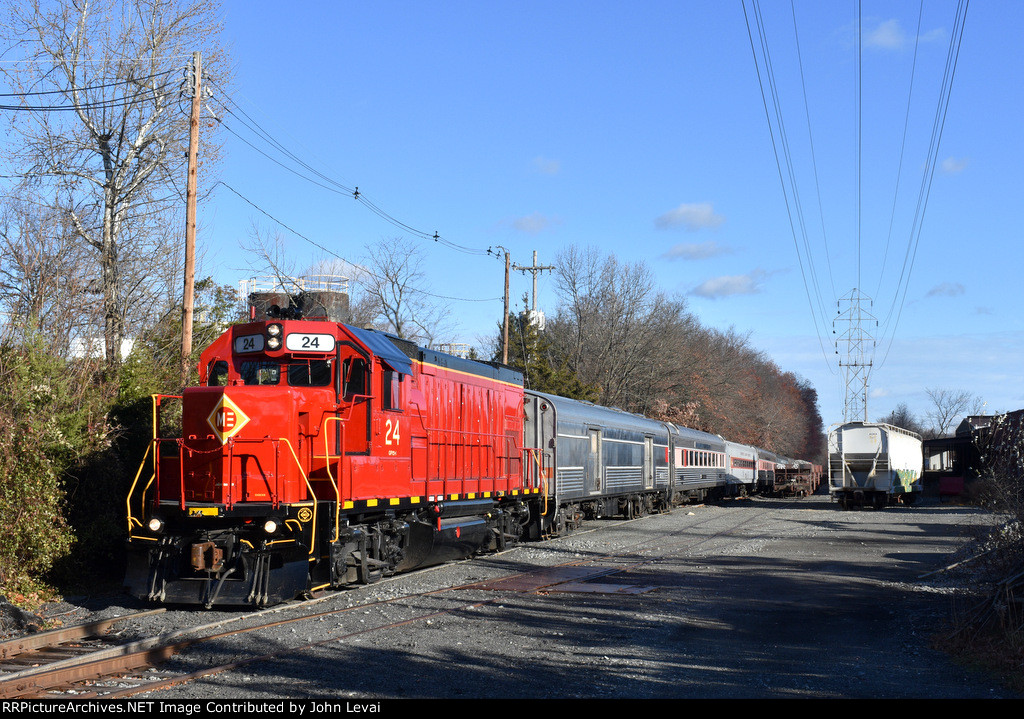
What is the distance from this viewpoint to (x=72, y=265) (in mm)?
17312

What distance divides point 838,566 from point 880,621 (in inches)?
242

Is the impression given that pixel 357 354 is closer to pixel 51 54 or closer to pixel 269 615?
pixel 269 615

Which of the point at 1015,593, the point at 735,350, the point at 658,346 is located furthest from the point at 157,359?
the point at 735,350

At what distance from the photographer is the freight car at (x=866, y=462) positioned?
36469mm

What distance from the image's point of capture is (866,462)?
3675cm

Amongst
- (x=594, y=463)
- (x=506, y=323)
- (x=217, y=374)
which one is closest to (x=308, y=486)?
(x=217, y=374)

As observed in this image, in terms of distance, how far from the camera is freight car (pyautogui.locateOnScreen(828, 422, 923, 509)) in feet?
120

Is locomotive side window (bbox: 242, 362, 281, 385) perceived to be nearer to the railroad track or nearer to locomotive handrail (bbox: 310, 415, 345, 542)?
locomotive handrail (bbox: 310, 415, 345, 542)

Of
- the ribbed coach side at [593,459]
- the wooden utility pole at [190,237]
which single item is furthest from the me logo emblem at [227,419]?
the ribbed coach side at [593,459]

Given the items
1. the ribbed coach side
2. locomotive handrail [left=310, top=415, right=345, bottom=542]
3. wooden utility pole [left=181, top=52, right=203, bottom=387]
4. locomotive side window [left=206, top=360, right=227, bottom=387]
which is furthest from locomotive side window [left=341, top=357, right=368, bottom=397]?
the ribbed coach side

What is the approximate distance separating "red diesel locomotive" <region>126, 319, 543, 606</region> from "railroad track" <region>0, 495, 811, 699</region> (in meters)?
0.61

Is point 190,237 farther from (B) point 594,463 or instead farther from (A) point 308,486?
(B) point 594,463

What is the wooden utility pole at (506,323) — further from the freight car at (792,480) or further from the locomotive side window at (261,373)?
the freight car at (792,480)

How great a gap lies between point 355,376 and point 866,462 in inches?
1201
